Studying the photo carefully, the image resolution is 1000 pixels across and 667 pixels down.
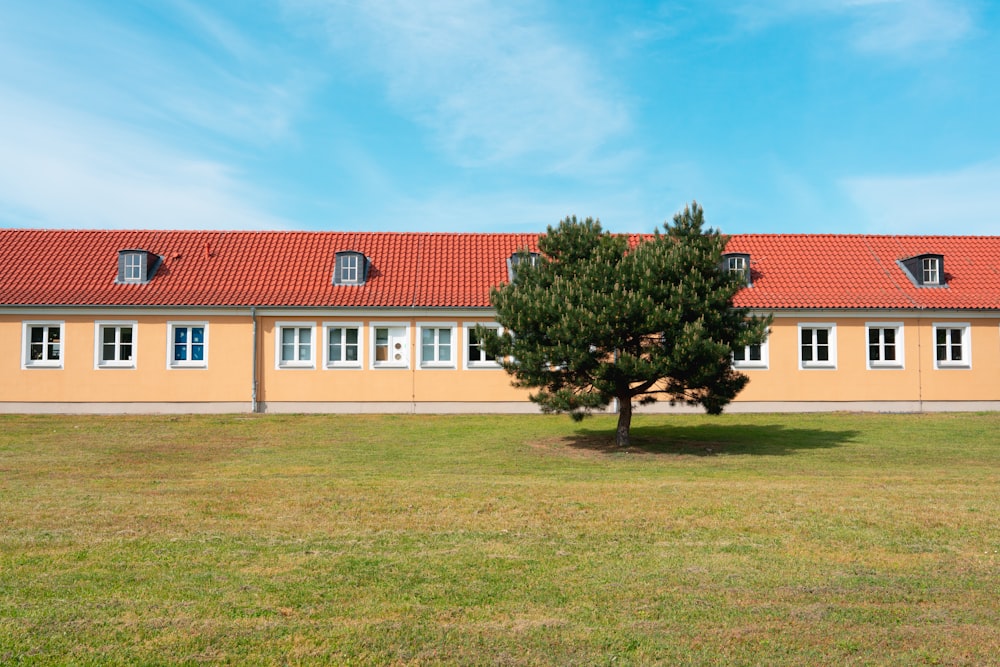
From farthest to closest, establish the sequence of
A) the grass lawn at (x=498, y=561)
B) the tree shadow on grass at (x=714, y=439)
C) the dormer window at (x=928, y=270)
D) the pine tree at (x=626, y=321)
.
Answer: the dormer window at (x=928, y=270) < the tree shadow on grass at (x=714, y=439) < the pine tree at (x=626, y=321) < the grass lawn at (x=498, y=561)

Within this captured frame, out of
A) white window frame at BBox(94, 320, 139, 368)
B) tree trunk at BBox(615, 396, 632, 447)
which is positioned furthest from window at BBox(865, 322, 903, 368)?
white window frame at BBox(94, 320, 139, 368)

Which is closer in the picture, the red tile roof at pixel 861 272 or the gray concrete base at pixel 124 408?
the gray concrete base at pixel 124 408

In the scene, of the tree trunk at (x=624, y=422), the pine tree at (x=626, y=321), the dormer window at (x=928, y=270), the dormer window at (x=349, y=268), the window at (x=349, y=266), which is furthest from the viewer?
the dormer window at (x=928, y=270)

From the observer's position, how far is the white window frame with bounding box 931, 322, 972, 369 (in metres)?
29.2

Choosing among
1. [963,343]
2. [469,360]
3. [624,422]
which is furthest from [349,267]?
[963,343]

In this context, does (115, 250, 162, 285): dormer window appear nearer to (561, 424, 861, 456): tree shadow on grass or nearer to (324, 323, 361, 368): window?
(324, 323, 361, 368): window

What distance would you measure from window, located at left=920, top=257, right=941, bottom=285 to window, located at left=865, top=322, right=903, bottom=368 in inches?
104

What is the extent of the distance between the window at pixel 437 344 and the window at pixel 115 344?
9.66 m

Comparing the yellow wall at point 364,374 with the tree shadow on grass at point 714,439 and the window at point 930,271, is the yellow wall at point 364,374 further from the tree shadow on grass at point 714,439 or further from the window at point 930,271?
the tree shadow on grass at point 714,439

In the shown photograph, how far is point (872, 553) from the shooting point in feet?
27.6

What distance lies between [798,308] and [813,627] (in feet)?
79.1

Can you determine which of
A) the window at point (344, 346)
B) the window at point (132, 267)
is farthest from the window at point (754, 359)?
the window at point (132, 267)

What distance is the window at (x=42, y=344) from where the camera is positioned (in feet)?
90.7

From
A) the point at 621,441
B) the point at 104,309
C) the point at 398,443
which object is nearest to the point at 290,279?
the point at 104,309
